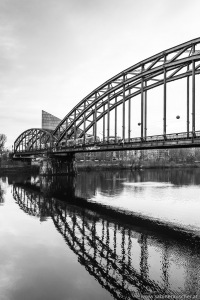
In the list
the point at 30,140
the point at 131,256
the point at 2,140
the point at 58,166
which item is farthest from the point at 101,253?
the point at 2,140

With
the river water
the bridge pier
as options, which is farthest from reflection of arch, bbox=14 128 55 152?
the river water

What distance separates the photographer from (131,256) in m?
14.8

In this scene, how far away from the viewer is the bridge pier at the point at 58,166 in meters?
76.4

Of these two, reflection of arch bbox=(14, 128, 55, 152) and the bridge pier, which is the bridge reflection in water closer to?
the bridge pier

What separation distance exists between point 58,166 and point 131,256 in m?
65.5

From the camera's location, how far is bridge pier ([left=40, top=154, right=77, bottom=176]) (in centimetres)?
7638

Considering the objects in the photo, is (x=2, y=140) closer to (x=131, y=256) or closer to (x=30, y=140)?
(x=30, y=140)

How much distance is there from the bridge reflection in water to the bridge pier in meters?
52.4

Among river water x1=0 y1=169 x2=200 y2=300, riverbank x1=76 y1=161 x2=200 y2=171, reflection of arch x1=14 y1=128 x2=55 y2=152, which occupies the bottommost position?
river water x1=0 y1=169 x2=200 y2=300

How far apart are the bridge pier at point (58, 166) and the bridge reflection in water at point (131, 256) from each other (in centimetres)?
5240

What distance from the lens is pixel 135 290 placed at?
36.1ft

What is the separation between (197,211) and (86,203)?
536 inches

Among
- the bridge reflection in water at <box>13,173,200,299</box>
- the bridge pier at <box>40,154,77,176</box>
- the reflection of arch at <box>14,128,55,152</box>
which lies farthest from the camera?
the reflection of arch at <box>14,128,55,152</box>

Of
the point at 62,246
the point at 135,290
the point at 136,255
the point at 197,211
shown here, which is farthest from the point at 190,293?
the point at 197,211
